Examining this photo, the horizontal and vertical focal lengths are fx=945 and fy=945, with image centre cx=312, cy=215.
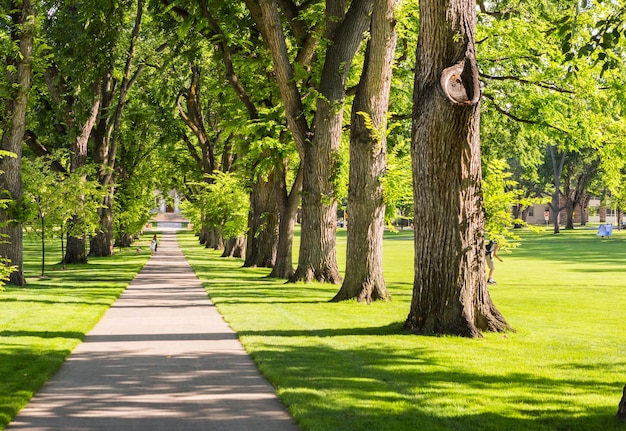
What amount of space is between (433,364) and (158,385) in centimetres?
330

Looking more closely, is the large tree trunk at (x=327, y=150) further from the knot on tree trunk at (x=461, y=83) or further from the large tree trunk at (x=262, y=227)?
the knot on tree trunk at (x=461, y=83)

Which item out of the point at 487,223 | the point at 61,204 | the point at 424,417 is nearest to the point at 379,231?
the point at 487,223

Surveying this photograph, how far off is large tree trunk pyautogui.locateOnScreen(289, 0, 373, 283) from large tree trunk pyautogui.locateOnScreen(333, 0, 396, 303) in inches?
116

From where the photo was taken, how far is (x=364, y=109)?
19.7m

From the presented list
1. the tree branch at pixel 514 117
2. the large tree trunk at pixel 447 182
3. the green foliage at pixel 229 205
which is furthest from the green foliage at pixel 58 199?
the large tree trunk at pixel 447 182

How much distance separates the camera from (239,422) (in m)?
7.70

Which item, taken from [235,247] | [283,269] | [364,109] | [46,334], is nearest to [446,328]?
[46,334]

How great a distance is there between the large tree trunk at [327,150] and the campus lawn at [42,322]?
5.11 meters

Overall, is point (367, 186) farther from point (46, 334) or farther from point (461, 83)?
point (46, 334)

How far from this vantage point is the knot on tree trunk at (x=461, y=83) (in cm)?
1282

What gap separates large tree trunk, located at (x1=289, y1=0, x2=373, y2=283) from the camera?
894 inches

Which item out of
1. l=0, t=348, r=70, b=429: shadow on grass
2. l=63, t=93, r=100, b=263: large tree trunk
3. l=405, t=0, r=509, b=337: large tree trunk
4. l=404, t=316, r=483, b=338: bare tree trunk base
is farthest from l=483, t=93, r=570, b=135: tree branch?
l=63, t=93, r=100, b=263: large tree trunk

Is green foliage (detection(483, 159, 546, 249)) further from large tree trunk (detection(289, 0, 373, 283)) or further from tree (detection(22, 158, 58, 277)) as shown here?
tree (detection(22, 158, 58, 277))

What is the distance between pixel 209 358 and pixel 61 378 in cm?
206
